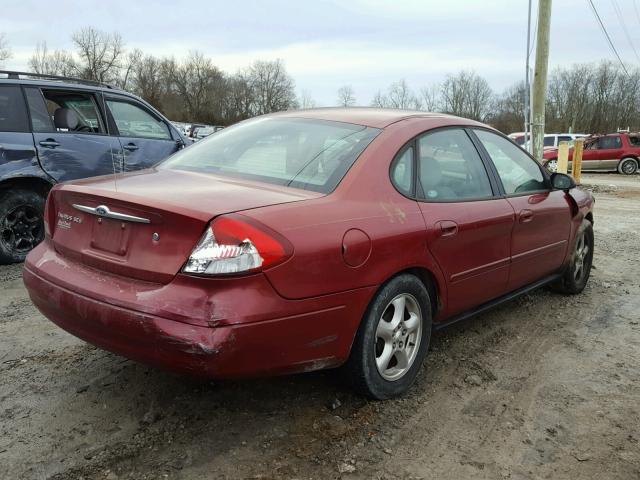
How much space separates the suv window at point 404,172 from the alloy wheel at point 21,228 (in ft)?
14.0

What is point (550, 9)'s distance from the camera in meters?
13.1

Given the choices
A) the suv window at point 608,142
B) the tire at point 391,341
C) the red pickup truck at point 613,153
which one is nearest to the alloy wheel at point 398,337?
the tire at point 391,341

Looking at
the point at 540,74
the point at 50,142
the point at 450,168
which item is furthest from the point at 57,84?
the point at 540,74

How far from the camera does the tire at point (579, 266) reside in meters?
5.01

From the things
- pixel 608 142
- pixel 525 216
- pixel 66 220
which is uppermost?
pixel 66 220

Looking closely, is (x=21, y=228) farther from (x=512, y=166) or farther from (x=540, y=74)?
(x=540, y=74)

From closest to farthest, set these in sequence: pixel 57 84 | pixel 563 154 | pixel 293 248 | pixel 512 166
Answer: pixel 293 248, pixel 512 166, pixel 57 84, pixel 563 154

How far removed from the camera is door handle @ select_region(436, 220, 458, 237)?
10.6 ft

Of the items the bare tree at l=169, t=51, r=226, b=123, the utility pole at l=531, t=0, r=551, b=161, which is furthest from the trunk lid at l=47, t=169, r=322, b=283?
the bare tree at l=169, t=51, r=226, b=123

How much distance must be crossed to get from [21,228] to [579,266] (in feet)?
17.7

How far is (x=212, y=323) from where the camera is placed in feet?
7.59

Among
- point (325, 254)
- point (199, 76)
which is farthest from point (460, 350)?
point (199, 76)

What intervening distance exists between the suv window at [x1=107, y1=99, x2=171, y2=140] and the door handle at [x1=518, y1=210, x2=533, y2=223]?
466 cm

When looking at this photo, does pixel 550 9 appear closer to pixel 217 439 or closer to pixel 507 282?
pixel 507 282
